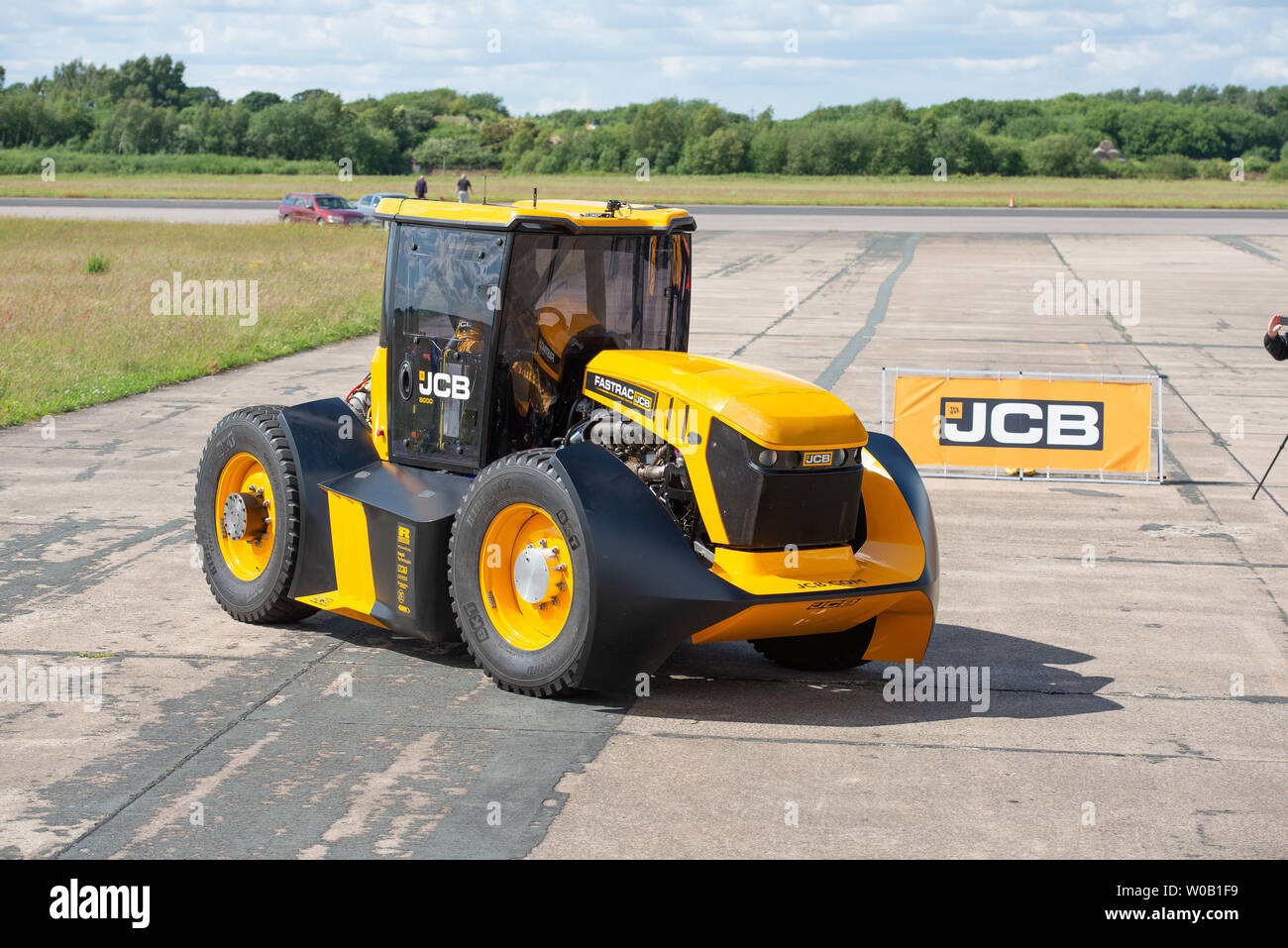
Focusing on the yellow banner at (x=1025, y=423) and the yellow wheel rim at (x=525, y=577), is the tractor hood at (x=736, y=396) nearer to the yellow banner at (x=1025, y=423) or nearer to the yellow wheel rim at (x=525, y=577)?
the yellow wheel rim at (x=525, y=577)

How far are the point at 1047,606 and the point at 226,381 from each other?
44.0ft

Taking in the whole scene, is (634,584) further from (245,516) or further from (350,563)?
(245,516)

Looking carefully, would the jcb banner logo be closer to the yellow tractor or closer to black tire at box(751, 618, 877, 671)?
the yellow tractor

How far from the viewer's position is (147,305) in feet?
83.7

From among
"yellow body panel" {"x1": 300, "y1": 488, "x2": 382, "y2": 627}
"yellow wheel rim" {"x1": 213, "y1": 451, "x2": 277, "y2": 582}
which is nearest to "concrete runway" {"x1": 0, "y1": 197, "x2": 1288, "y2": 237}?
"yellow wheel rim" {"x1": 213, "y1": 451, "x2": 277, "y2": 582}

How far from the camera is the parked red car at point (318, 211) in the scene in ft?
156

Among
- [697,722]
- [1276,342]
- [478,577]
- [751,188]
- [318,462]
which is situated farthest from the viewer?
[751,188]

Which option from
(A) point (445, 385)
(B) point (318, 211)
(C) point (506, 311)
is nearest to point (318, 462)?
(A) point (445, 385)

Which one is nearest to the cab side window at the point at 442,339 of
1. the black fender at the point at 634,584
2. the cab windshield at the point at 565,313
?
the cab windshield at the point at 565,313

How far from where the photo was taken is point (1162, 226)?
50.8m

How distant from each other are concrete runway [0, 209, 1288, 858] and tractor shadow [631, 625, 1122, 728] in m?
0.02

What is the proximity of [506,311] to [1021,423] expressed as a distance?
782 centimetres

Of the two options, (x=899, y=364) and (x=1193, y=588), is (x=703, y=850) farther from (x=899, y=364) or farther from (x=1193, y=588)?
(x=899, y=364)

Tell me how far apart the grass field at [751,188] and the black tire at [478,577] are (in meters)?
51.6
